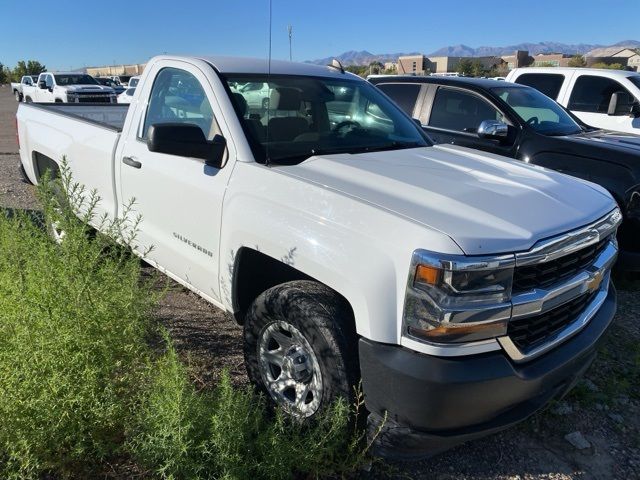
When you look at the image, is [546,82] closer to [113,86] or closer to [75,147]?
[75,147]

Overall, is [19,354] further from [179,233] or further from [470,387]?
[470,387]

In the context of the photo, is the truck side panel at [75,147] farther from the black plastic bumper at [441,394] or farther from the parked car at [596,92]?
the parked car at [596,92]

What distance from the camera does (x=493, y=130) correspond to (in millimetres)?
5406

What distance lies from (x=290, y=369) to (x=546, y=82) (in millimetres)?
7950

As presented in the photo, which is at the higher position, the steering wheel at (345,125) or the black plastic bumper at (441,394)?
the steering wheel at (345,125)

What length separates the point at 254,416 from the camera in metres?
2.52

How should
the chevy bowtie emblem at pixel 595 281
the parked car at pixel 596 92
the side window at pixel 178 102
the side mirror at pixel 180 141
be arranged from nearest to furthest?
the chevy bowtie emblem at pixel 595 281 → the side mirror at pixel 180 141 → the side window at pixel 178 102 → the parked car at pixel 596 92

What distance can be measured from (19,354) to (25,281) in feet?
2.43

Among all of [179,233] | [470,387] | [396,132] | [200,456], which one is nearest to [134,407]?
[200,456]

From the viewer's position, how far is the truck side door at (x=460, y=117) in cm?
605

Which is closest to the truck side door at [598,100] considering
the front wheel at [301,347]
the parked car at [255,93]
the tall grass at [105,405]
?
the parked car at [255,93]

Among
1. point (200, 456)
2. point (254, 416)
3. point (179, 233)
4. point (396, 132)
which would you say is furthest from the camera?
point (396, 132)

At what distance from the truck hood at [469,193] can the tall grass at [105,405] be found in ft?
3.05

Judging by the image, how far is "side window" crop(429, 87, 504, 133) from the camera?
6.32 meters
